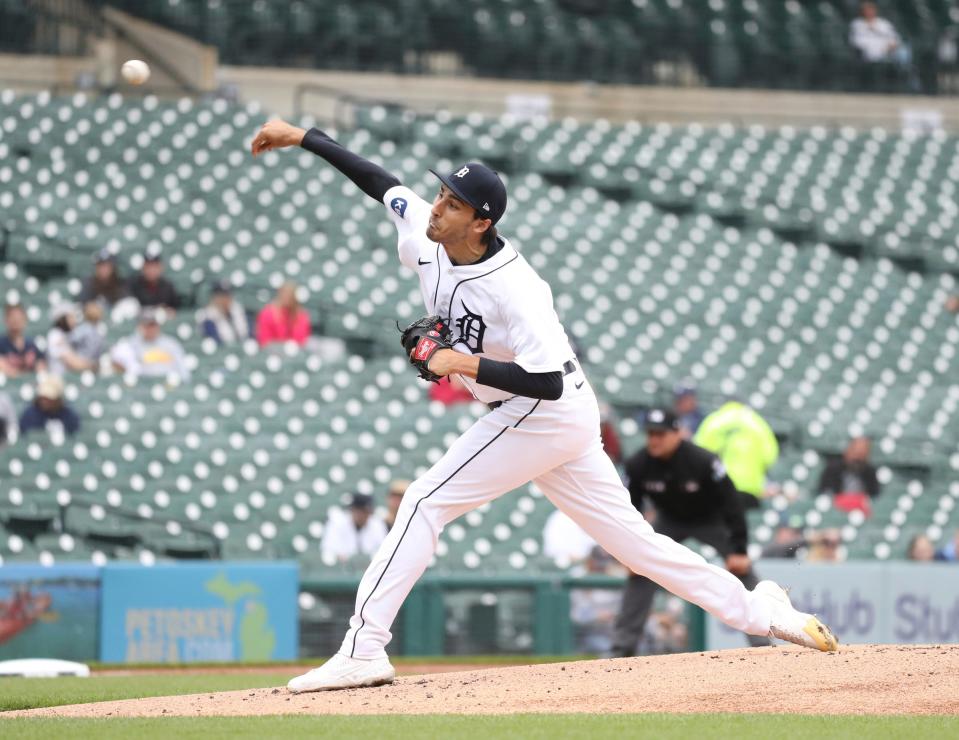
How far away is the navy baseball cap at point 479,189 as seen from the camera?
18.0ft

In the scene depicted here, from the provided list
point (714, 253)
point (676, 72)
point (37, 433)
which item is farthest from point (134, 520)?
point (676, 72)

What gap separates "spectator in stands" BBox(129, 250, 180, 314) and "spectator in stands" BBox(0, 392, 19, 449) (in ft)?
7.22

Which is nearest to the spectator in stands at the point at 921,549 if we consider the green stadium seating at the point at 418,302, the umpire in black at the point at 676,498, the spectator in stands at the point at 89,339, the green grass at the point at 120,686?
the green stadium seating at the point at 418,302

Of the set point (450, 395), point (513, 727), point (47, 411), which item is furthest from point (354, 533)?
point (513, 727)

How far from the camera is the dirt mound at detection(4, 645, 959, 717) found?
17.9ft

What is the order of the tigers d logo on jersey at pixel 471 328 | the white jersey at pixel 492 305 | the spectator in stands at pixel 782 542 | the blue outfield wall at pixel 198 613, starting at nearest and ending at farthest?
the white jersey at pixel 492 305
the tigers d logo on jersey at pixel 471 328
the blue outfield wall at pixel 198 613
the spectator in stands at pixel 782 542

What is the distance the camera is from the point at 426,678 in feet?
20.0

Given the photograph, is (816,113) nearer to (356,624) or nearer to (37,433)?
(37,433)

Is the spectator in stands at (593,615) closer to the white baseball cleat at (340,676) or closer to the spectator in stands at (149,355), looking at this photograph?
the spectator in stands at (149,355)

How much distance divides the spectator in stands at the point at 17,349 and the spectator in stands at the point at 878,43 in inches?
498

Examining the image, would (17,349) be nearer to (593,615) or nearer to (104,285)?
(104,285)

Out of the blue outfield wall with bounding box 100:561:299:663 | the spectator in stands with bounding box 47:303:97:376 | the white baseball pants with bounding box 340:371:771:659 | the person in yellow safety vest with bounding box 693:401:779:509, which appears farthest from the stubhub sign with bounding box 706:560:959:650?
the spectator in stands with bounding box 47:303:97:376

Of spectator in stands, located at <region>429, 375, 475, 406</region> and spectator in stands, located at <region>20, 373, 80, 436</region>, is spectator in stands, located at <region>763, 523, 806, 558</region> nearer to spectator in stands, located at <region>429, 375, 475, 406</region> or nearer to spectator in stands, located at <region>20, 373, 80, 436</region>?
spectator in stands, located at <region>429, 375, 475, 406</region>

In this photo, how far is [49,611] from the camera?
980 centimetres
